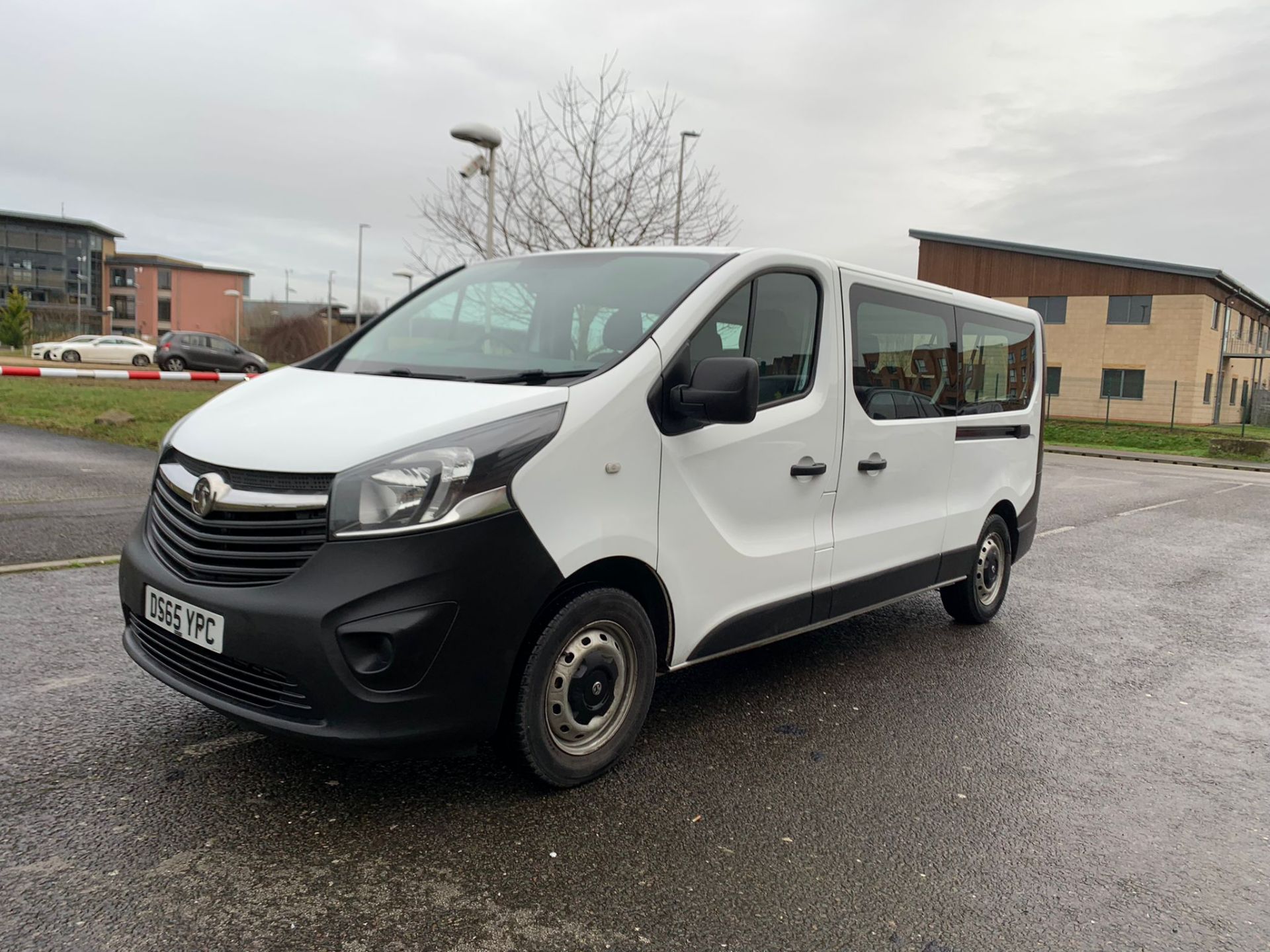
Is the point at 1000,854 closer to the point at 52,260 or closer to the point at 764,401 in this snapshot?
the point at 764,401

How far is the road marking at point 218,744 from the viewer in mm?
3438

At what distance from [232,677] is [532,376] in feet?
4.42

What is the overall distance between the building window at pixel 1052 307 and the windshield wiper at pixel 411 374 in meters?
41.7

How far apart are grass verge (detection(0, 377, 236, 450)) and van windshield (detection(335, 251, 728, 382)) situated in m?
9.68

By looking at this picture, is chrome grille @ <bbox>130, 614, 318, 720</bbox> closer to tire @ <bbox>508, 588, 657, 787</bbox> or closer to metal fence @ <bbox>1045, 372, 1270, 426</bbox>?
tire @ <bbox>508, 588, 657, 787</bbox>

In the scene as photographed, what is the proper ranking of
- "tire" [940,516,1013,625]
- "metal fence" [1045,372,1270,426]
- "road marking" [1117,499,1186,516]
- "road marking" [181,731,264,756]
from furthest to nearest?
"metal fence" [1045,372,1270,426] → "road marking" [1117,499,1186,516] → "tire" [940,516,1013,625] → "road marking" [181,731,264,756]

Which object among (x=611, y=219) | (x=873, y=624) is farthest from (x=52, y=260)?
(x=873, y=624)

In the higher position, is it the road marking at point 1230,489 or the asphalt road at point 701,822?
the asphalt road at point 701,822

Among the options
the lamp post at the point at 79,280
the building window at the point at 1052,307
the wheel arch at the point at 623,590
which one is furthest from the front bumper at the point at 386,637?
the lamp post at the point at 79,280

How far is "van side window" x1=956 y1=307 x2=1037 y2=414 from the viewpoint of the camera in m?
5.43

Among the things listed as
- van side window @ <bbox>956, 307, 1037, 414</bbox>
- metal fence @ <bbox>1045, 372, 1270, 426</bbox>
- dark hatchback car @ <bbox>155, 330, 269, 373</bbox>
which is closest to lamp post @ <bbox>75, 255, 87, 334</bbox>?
dark hatchback car @ <bbox>155, 330, 269, 373</bbox>

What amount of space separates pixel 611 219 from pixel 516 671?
15541mm

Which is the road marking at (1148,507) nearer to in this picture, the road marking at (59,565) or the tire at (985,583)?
the tire at (985,583)

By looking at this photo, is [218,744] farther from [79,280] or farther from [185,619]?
[79,280]
